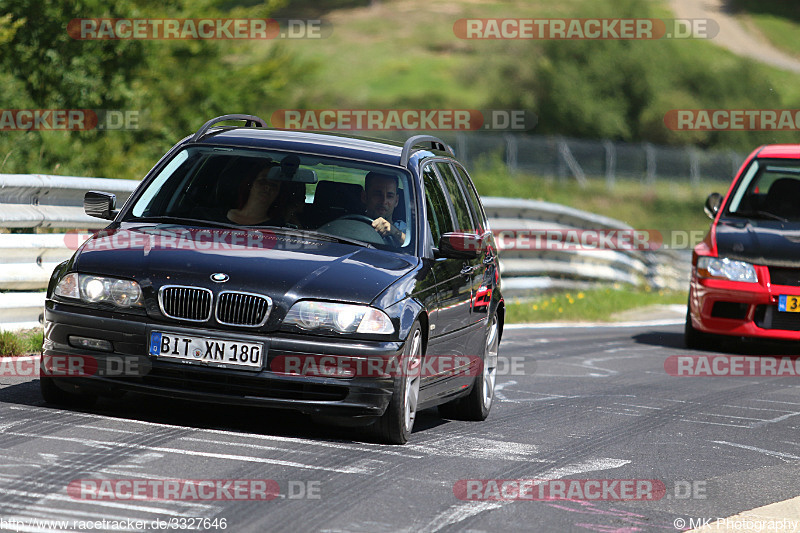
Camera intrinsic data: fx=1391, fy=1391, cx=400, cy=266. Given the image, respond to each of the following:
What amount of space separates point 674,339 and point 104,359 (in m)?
9.79

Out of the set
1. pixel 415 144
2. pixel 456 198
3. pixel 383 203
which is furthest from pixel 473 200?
pixel 383 203

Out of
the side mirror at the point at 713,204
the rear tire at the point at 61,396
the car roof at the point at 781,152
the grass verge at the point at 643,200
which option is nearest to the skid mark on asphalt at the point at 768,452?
the rear tire at the point at 61,396

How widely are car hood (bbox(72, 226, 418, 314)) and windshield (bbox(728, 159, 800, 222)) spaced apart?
7724mm

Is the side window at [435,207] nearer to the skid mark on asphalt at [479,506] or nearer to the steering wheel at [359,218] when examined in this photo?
the steering wheel at [359,218]

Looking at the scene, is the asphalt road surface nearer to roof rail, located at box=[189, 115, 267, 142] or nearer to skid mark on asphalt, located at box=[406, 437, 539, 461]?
skid mark on asphalt, located at box=[406, 437, 539, 461]

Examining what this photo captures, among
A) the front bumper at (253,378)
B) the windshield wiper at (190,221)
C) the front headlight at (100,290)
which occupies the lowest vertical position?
the front bumper at (253,378)

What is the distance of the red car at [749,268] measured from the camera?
44.8 feet

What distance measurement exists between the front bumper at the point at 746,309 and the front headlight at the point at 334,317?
24.7 feet

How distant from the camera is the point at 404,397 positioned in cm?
729

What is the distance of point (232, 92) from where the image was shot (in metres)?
22.6

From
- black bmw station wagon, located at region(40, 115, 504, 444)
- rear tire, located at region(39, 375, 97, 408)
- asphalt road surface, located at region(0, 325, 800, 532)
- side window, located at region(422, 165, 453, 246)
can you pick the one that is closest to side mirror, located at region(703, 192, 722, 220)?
asphalt road surface, located at region(0, 325, 800, 532)

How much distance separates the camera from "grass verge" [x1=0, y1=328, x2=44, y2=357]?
970cm

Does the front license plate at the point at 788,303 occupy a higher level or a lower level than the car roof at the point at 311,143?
lower

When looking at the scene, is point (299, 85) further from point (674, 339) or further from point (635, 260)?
point (674, 339)
